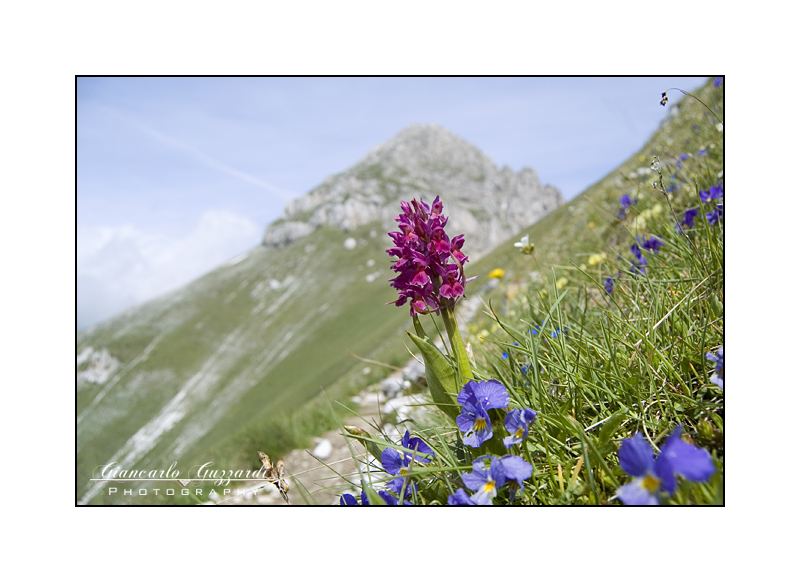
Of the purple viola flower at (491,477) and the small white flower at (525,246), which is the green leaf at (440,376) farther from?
the small white flower at (525,246)

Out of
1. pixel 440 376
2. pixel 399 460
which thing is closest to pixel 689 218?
pixel 440 376

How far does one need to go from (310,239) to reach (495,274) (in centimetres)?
12463

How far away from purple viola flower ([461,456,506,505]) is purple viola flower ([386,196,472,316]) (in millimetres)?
586

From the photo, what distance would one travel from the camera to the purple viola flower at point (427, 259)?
173 cm

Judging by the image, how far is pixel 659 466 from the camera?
3.97 feet

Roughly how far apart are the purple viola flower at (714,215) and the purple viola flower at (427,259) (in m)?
2.08

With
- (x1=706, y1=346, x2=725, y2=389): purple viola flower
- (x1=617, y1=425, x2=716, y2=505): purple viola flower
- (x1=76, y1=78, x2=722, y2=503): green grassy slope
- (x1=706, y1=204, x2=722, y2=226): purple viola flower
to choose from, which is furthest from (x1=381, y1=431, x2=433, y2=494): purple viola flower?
(x1=76, y1=78, x2=722, y2=503): green grassy slope

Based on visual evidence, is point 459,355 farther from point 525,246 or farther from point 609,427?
point 525,246

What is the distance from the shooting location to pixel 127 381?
7856 cm
